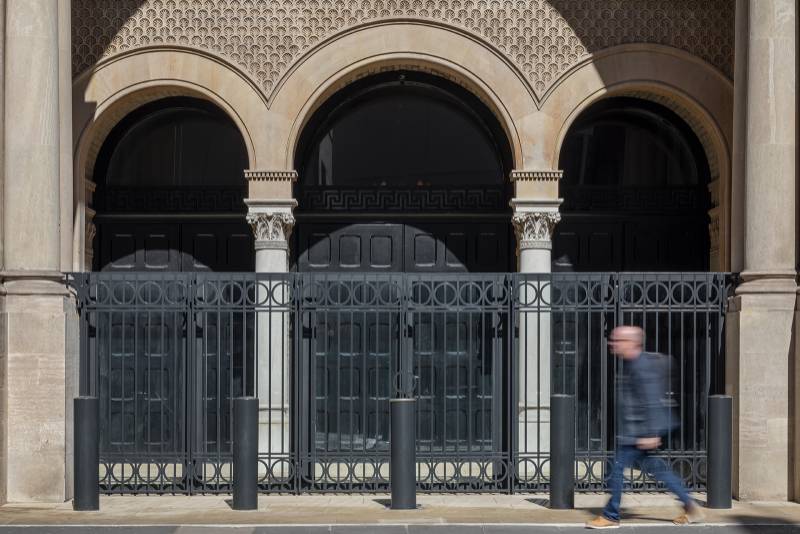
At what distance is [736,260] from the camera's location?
38.0 feet

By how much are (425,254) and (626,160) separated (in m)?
2.66

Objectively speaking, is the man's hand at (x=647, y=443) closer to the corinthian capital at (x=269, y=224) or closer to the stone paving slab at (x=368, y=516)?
the stone paving slab at (x=368, y=516)

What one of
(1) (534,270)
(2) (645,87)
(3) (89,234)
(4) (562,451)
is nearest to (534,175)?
(1) (534,270)

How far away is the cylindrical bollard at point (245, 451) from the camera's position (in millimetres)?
10055

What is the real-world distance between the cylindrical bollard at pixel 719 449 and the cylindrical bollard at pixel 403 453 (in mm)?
2527

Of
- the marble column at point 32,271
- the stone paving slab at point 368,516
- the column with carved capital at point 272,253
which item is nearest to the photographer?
the stone paving slab at point 368,516

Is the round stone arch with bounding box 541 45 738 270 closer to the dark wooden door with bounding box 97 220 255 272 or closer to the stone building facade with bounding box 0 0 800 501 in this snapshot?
the stone building facade with bounding box 0 0 800 501

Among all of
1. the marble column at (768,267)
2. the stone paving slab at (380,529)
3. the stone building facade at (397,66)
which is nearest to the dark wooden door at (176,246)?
the stone building facade at (397,66)

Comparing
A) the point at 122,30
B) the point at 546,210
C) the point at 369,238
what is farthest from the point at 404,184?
the point at 122,30

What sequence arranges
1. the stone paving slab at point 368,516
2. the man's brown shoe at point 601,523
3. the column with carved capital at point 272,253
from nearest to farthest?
the man's brown shoe at point 601,523 → the stone paving slab at point 368,516 → the column with carved capital at point 272,253

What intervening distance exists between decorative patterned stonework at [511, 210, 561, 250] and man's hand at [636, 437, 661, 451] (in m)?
4.04

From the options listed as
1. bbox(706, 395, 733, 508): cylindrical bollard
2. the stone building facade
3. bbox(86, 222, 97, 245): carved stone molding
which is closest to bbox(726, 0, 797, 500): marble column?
bbox(706, 395, 733, 508): cylindrical bollard

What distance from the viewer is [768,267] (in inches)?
439

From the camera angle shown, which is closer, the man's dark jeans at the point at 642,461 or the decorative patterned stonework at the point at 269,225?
the man's dark jeans at the point at 642,461
